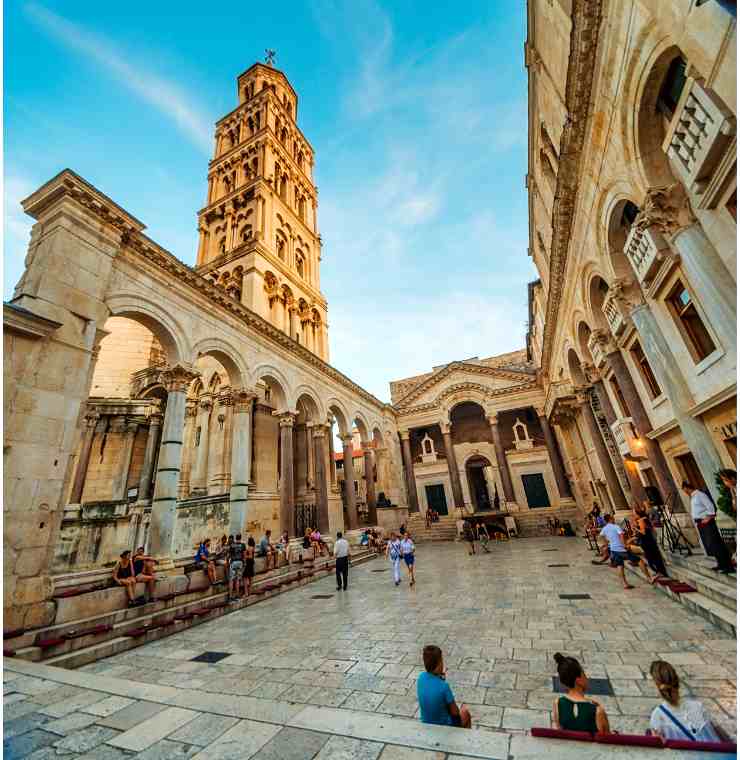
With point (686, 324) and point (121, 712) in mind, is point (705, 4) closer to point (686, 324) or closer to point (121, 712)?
point (686, 324)

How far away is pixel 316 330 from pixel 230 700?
22400mm

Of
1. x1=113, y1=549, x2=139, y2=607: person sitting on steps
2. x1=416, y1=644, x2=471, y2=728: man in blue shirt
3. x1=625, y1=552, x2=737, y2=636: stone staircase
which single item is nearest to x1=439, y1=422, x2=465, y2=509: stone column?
x1=625, y1=552, x2=737, y2=636: stone staircase

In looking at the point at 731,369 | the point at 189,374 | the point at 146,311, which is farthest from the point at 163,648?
the point at 731,369

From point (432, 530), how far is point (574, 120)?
22.6 metres

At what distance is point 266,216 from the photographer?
22938mm

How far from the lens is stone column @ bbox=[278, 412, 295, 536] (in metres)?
16.0

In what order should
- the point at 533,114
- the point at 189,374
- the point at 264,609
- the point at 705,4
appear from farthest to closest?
1. the point at 533,114
2. the point at 189,374
3. the point at 264,609
4. the point at 705,4

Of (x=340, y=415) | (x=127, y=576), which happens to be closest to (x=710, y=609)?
(x=127, y=576)

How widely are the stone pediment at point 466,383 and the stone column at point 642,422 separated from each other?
15.3m

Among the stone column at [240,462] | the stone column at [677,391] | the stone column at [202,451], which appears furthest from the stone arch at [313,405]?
the stone column at [677,391]

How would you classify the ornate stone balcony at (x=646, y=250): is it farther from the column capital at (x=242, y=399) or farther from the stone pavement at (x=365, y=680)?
the column capital at (x=242, y=399)

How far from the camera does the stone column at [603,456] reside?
579 inches

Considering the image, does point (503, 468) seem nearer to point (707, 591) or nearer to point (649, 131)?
point (707, 591)

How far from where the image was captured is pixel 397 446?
28672 millimetres
